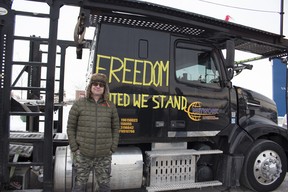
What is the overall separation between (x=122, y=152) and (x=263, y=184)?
243 cm

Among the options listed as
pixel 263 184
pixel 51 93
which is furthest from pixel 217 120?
pixel 51 93

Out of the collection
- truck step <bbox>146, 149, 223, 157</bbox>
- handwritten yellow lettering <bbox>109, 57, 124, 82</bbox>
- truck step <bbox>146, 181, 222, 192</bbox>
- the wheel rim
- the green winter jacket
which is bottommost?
truck step <bbox>146, 181, 222, 192</bbox>

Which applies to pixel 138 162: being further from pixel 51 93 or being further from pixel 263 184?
pixel 263 184

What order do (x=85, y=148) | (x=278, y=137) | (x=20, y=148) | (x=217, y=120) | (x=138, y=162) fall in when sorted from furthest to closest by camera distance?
(x=278, y=137)
(x=217, y=120)
(x=138, y=162)
(x=20, y=148)
(x=85, y=148)

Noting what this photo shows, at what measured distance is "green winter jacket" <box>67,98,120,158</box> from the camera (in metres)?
3.25

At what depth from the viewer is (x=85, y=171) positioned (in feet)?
11.1

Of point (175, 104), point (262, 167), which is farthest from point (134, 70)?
point (262, 167)

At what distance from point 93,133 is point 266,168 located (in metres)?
3.00

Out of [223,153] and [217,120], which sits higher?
[217,120]

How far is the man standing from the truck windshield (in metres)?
1.36

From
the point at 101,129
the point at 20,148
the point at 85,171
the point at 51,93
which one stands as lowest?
the point at 85,171

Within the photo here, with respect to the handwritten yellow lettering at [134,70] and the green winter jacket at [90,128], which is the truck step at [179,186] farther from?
the handwritten yellow lettering at [134,70]

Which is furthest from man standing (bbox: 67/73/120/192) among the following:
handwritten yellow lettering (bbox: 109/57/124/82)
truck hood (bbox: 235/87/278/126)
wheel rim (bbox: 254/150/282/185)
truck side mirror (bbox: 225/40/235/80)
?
wheel rim (bbox: 254/150/282/185)

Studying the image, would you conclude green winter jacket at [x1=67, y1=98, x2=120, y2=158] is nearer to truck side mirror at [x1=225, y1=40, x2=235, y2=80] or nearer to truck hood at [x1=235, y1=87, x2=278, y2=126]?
truck side mirror at [x1=225, y1=40, x2=235, y2=80]
